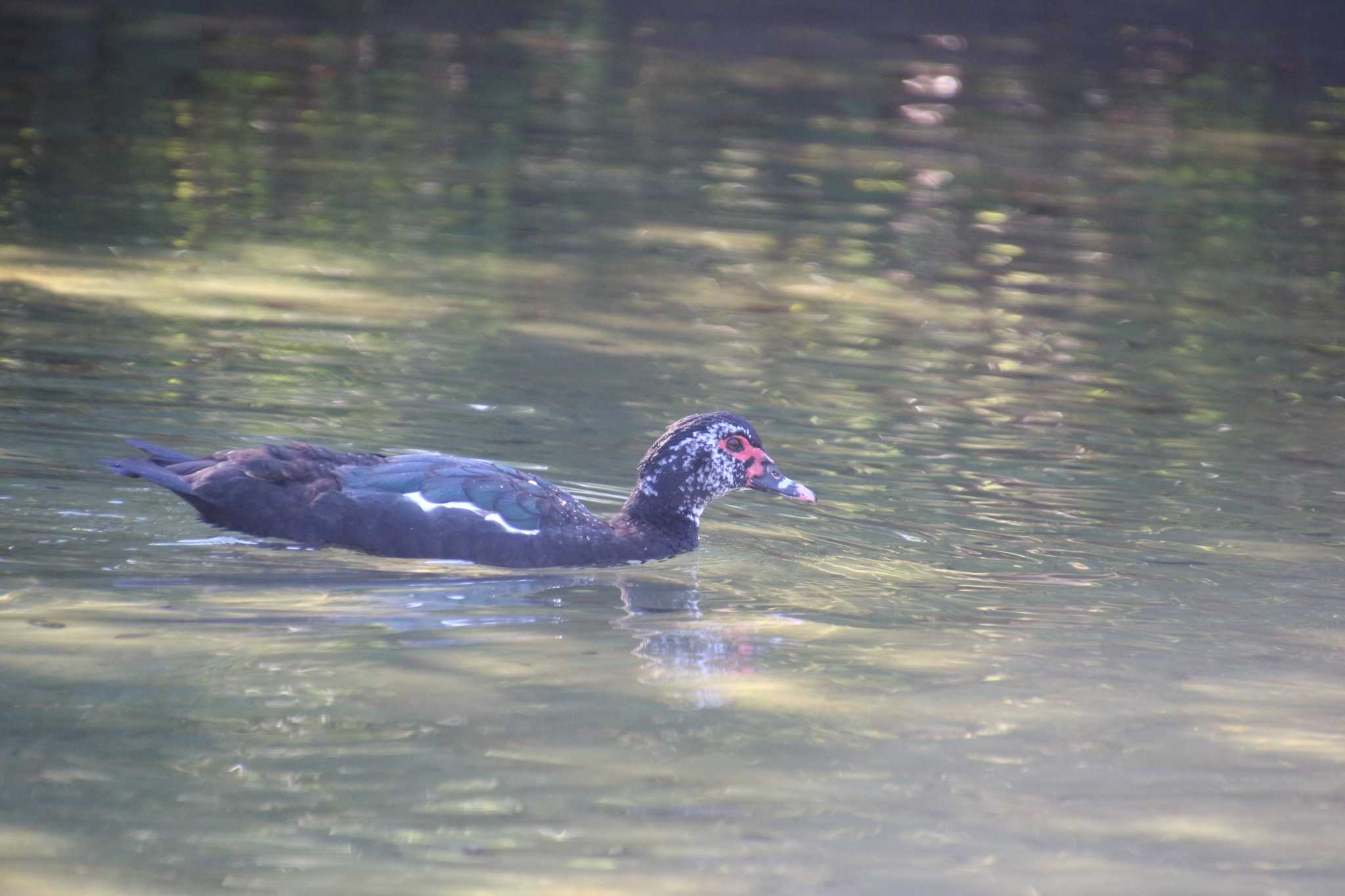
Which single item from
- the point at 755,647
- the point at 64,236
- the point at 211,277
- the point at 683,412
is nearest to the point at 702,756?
the point at 755,647

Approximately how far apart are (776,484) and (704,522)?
29.3 inches

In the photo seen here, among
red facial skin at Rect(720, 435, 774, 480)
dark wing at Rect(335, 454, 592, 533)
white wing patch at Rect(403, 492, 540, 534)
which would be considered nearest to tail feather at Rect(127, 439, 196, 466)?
dark wing at Rect(335, 454, 592, 533)

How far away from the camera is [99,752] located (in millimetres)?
5781

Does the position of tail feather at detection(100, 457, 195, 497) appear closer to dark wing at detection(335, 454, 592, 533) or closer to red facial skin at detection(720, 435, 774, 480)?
dark wing at detection(335, 454, 592, 533)

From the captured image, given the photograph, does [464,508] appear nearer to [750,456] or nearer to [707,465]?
[707,465]

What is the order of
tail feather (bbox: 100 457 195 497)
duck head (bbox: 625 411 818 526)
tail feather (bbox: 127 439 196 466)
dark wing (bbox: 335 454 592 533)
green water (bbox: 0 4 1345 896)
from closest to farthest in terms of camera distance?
green water (bbox: 0 4 1345 896) → tail feather (bbox: 100 457 195 497) → dark wing (bbox: 335 454 592 533) → tail feather (bbox: 127 439 196 466) → duck head (bbox: 625 411 818 526)

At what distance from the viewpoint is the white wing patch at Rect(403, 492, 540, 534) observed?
834 cm

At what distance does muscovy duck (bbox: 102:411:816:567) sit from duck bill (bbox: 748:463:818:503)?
80 centimetres

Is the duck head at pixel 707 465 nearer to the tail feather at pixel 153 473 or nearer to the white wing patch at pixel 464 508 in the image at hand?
the white wing patch at pixel 464 508

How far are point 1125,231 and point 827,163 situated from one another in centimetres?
431

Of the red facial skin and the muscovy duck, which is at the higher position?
the red facial skin

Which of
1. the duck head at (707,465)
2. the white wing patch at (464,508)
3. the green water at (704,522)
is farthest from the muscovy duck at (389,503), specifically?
the duck head at (707,465)

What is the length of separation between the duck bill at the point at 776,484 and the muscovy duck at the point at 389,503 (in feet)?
2.63

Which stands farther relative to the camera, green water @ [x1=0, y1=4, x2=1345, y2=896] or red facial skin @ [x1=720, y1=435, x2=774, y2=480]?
red facial skin @ [x1=720, y1=435, x2=774, y2=480]
